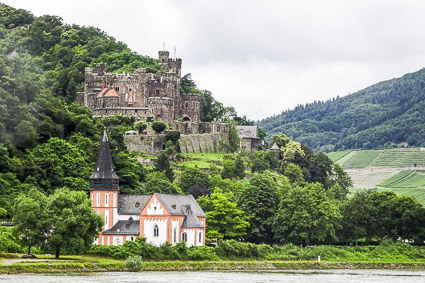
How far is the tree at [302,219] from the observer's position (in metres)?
105

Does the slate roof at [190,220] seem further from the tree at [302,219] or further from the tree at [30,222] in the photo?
the tree at [30,222]

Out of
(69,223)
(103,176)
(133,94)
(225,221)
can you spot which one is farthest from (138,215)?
(133,94)

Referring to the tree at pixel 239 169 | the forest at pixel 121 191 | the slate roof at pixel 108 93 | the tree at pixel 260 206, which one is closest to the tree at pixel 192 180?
the forest at pixel 121 191

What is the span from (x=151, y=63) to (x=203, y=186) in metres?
49.0

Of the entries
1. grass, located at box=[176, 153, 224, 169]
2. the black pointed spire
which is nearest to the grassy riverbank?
the black pointed spire

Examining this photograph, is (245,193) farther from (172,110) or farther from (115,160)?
(172,110)

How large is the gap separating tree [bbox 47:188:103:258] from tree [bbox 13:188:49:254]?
1.87 feet

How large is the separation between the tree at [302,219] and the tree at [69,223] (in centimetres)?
2710

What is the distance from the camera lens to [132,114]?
146 m

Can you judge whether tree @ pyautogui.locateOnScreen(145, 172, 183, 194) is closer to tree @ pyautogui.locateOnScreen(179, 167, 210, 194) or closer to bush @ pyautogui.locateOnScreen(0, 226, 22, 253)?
tree @ pyautogui.locateOnScreen(179, 167, 210, 194)

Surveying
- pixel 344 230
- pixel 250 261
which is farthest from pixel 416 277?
pixel 344 230

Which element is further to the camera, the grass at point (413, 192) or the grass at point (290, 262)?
the grass at point (413, 192)

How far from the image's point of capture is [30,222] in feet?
264

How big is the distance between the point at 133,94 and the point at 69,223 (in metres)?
68.5
